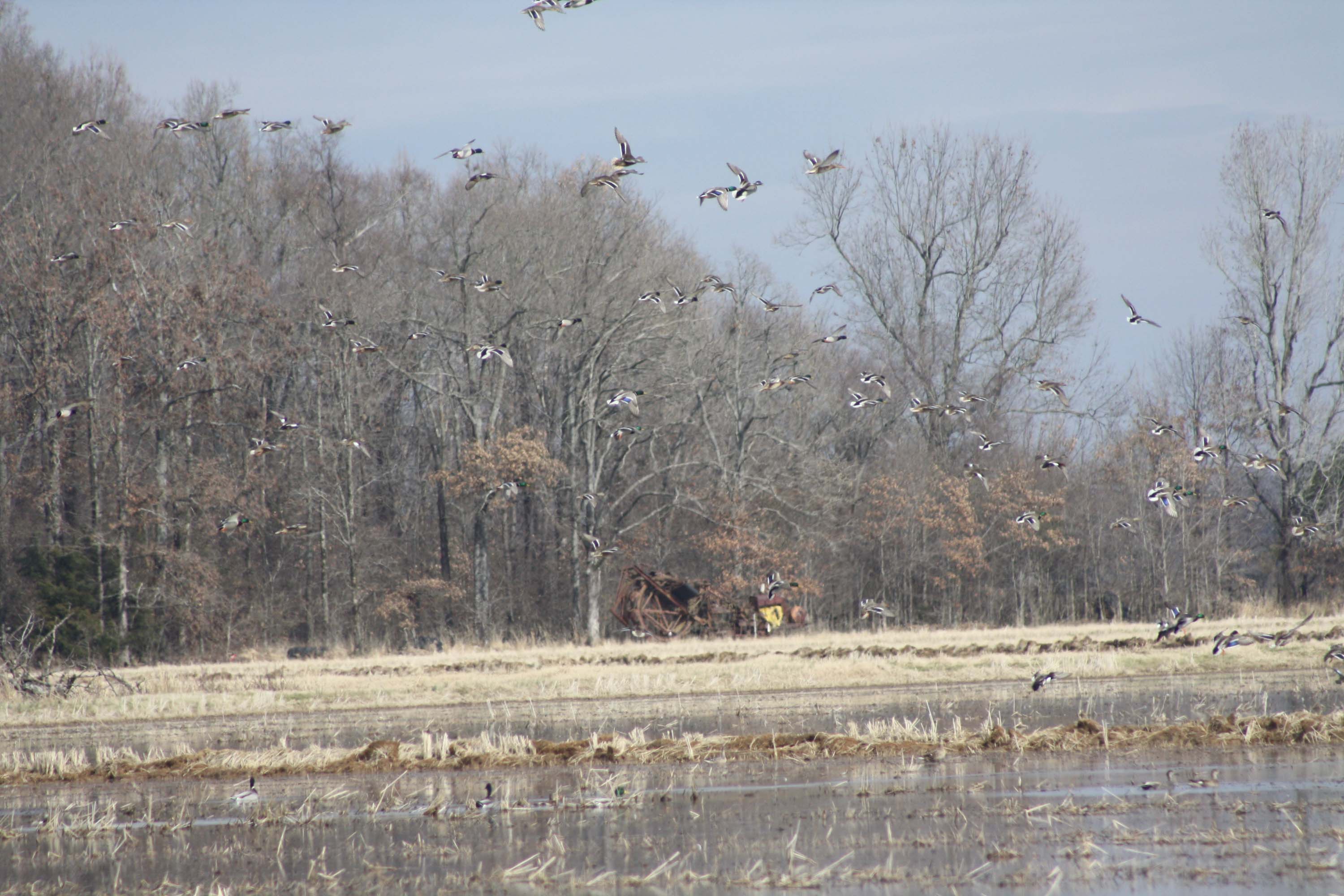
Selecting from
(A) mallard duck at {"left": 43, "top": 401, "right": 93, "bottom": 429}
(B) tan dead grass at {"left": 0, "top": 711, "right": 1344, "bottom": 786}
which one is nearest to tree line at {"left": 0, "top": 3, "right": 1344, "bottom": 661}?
(A) mallard duck at {"left": 43, "top": 401, "right": 93, "bottom": 429}

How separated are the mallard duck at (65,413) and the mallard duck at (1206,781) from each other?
18.1 m

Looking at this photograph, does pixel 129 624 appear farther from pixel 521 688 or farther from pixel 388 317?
pixel 521 688

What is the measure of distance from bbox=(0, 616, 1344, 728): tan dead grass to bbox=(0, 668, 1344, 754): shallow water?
544 mm

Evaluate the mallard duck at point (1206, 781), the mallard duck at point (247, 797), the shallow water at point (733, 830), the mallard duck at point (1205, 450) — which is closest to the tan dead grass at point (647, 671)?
the mallard duck at point (1205, 450)

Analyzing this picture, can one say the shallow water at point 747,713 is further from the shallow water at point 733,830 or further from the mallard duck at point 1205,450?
the mallard duck at point 1205,450

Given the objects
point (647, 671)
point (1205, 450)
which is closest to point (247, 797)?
point (1205, 450)

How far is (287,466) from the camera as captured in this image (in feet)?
142

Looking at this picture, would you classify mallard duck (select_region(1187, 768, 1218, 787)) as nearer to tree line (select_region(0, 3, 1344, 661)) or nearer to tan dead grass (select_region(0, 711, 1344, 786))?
tan dead grass (select_region(0, 711, 1344, 786))

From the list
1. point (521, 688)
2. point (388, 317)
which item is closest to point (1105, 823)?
point (521, 688)

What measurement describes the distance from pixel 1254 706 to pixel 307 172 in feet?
129

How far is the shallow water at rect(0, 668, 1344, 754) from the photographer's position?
57.5 feet

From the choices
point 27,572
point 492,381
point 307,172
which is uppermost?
point 307,172

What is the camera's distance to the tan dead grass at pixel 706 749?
1449 centimetres

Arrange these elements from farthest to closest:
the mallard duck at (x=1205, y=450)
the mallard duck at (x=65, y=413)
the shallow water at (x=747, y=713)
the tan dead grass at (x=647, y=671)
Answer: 1. the tan dead grass at (x=647, y=671)
2. the mallard duck at (x=65, y=413)
3. the mallard duck at (x=1205, y=450)
4. the shallow water at (x=747, y=713)
